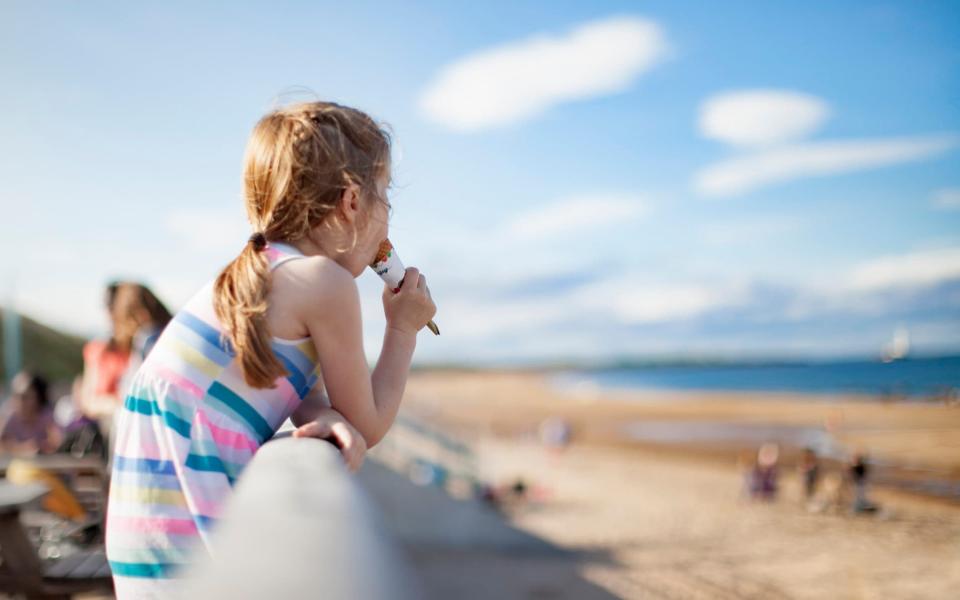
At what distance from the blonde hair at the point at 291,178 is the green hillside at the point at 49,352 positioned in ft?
91.2

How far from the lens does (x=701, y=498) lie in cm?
1600

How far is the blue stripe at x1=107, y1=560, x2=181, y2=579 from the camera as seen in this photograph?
1.36 metres

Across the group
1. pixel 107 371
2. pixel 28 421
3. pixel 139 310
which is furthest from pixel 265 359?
pixel 28 421

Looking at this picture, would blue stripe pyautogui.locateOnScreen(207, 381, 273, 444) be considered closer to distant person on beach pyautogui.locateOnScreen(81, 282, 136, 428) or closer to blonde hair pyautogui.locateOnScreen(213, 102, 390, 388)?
blonde hair pyautogui.locateOnScreen(213, 102, 390, 388)

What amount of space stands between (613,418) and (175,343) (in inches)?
1530

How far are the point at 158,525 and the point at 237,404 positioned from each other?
9.2 inches

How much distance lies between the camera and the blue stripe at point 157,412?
4.47 feet

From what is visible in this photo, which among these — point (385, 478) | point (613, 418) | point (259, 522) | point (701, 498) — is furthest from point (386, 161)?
point (613, 418)

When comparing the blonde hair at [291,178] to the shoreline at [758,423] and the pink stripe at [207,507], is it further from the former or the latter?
the shoreline at [758,423]

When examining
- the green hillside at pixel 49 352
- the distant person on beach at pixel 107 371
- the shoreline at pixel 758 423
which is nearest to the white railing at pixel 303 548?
the distant person on beach at pixel 107 371

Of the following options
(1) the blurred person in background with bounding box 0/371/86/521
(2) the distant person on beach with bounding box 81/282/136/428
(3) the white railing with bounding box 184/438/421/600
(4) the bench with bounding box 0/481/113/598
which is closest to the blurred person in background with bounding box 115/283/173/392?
(2) the distant person on beach with bounding box 81/282/136/428

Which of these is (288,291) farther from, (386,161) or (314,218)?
(386,161)

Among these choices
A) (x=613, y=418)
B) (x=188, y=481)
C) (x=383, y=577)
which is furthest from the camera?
(x=613, y=418)

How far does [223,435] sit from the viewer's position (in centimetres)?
137
